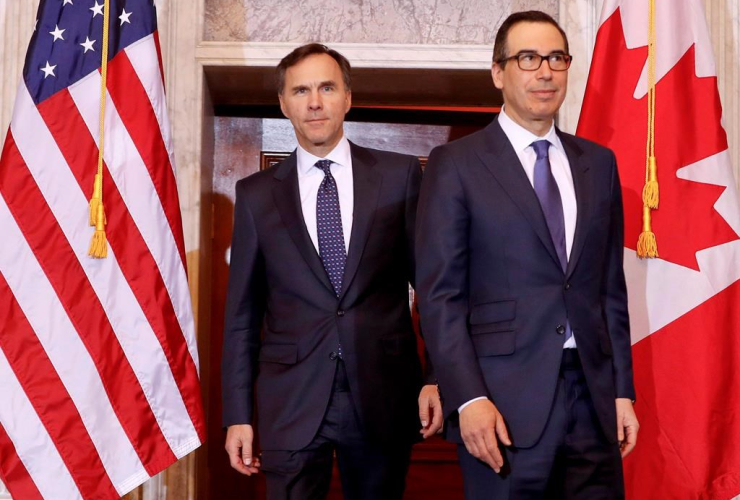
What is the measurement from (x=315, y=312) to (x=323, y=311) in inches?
1.0

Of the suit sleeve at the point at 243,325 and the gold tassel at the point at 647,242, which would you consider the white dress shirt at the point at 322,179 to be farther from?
the gold tassel at the point at 647,242

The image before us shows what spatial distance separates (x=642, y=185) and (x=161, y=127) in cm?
158

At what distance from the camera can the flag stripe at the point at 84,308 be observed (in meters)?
3.19

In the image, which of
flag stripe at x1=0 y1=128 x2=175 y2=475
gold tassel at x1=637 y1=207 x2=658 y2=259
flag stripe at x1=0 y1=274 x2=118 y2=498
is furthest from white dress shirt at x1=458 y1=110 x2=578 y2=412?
flag stripe at x1=0 y1=274 x2=118 y2=498

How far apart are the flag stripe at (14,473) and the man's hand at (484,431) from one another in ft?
5.20

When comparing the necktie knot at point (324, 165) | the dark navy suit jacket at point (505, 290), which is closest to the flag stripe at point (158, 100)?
the necktie knot at point (324, 165)

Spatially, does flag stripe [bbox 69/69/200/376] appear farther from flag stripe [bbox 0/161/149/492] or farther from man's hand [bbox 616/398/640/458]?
man's hand [bbox 616/398/640/458]

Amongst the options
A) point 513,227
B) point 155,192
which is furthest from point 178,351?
point 513,227

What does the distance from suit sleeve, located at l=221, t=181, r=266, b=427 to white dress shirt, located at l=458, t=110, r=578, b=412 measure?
83 cm

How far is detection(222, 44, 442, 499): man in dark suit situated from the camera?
2.68 meters

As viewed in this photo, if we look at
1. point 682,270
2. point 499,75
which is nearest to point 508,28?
point 499,75

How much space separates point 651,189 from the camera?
3.23 m

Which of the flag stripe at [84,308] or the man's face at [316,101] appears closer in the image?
the man's face at [316,101]

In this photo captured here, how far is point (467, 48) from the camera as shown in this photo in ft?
13.2
